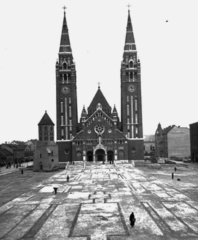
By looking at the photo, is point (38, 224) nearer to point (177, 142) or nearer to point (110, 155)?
point (110, 155)

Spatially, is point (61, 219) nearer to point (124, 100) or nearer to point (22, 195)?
point (22, 195)

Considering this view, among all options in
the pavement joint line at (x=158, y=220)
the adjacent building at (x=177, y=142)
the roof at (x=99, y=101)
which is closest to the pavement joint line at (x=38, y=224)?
the pavement joint line at (x=158, y=220)

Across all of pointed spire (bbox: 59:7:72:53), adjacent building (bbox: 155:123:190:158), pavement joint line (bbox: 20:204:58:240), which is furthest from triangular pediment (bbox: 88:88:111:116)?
pavement joint line (bbox: 20:204:58:240)

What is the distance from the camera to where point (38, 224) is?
19.2m

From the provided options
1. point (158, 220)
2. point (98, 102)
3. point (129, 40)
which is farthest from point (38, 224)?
point (129, 40)

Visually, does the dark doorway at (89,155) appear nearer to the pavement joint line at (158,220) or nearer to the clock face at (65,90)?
the clock face at (65,90)

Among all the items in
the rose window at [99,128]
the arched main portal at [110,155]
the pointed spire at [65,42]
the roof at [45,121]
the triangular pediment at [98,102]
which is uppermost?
the pointed spire at [65,42]

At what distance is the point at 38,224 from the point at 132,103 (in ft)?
196

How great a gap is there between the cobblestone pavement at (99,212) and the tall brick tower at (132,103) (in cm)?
4023

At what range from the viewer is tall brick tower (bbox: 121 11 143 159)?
74438 mm

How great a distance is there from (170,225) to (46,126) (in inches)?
2072

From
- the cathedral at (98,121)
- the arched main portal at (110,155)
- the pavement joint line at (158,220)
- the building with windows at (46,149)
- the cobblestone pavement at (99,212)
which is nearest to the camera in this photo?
the cobblestone pavement at (99,212)

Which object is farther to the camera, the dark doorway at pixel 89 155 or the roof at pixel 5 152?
the roof at pixel 5 152

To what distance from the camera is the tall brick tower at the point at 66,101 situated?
7500 cm
